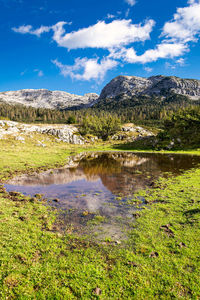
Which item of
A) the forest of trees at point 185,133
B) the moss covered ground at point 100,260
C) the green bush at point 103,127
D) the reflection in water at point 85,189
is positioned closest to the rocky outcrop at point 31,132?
the green bush at point 103,127

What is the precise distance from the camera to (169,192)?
22422mm

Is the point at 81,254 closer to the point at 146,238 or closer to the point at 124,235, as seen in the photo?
the point at 124,235

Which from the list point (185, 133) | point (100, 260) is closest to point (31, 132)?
point (100, 260)

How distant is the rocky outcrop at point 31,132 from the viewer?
77812 millimetres

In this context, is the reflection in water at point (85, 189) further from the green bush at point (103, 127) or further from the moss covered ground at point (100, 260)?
the green bush at point (103, 127)

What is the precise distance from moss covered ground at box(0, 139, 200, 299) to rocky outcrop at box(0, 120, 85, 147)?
69172 mm

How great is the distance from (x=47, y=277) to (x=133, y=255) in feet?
19.1

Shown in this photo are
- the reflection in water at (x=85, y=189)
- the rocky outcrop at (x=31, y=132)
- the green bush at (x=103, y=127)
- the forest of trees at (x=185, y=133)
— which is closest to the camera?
the reflection in water at (x=85, y=189)

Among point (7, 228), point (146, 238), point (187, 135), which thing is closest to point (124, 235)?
point (146, 238)

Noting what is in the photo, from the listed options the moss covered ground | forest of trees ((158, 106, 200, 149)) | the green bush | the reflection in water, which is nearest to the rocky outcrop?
the green bush

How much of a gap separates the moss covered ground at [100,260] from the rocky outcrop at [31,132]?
69172mm

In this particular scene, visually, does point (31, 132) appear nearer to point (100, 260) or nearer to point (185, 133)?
point (100, 260)

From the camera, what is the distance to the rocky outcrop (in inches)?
3063

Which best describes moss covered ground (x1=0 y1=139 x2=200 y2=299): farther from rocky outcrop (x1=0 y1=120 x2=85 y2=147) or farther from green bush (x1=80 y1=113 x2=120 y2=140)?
green bush (x1=80 y1=113 x2=120 y2=140)
